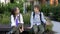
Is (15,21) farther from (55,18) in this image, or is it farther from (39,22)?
(55,18)

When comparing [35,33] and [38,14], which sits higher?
[38,14]

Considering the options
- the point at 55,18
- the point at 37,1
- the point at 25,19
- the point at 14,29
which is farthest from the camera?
the point at 37,1

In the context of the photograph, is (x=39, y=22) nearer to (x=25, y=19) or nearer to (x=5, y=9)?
(x=25, y=19)

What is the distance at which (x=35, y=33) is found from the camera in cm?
975

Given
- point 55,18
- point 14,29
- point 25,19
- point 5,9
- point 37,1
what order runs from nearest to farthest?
point 14,29 < point 25,19 < point 55,18 < point 5,9 < point 37,1

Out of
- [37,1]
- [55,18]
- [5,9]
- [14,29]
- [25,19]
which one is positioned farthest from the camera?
[37,1]

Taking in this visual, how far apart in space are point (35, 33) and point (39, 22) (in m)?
0.45

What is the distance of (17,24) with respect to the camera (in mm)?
9375

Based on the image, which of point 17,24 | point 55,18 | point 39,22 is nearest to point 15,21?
point 17,24

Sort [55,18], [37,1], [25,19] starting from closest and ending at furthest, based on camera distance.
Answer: [25,19] → [55,18] → [37,1]

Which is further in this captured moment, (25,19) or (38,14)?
(25,19)

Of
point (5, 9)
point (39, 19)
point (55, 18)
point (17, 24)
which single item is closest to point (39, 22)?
point (39, 19)

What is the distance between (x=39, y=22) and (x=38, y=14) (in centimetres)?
29

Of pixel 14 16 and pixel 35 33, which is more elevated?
pixel 14 16
